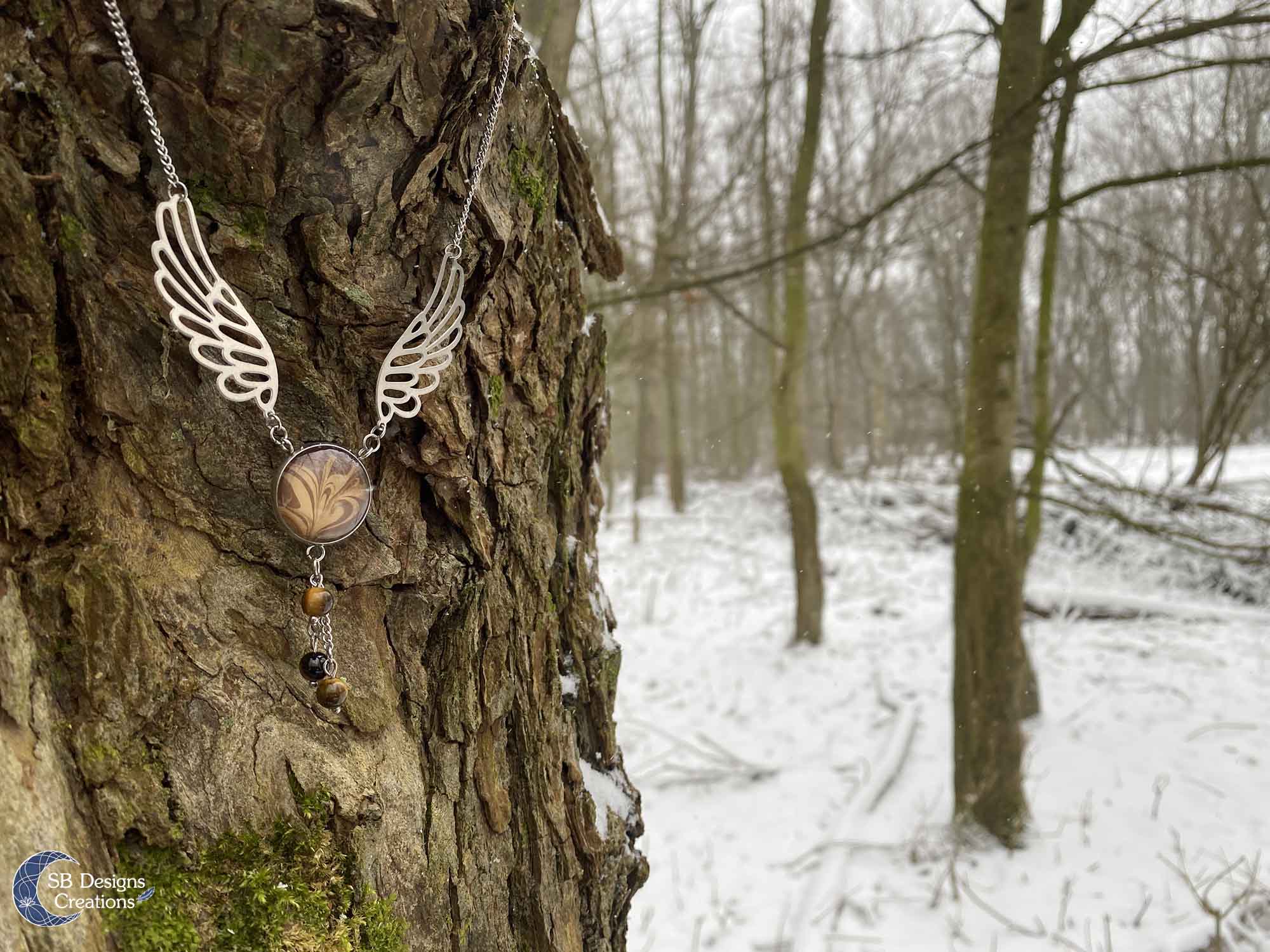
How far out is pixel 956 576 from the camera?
378 centimetres

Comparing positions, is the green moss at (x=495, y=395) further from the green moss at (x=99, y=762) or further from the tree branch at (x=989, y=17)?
the tree branch at (x=989, y=17)

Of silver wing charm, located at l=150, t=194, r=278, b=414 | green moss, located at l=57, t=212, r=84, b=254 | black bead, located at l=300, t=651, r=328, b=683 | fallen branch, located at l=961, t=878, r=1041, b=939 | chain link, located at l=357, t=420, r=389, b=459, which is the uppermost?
green moss, located at l=57, t=212, r=84, b=254

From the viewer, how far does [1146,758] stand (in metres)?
4.39

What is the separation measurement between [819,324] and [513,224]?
17.6 meters

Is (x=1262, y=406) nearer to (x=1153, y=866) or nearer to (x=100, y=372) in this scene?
(x=1153, y=866)

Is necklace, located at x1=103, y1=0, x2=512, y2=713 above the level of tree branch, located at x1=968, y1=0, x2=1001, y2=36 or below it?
below

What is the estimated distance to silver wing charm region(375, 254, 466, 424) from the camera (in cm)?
99

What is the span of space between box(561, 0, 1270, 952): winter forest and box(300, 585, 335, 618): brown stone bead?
2194mm

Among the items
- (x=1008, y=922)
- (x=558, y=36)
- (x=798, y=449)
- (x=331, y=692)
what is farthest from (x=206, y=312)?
(x=798, y=449)

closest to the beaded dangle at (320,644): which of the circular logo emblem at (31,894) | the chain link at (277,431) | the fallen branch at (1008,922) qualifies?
the chain link at (277,431)

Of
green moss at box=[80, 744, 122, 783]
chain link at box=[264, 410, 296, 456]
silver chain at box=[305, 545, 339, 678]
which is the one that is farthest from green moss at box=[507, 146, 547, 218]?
green moss at box=[80, 744, 122, 783]

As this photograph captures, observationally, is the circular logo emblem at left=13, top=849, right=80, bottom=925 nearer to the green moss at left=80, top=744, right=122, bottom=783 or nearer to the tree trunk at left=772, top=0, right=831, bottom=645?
the green moss at left=80, top=744, right=122, bottom=783

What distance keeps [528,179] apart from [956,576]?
339 cm

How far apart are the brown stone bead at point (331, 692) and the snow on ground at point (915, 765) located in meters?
2.75
